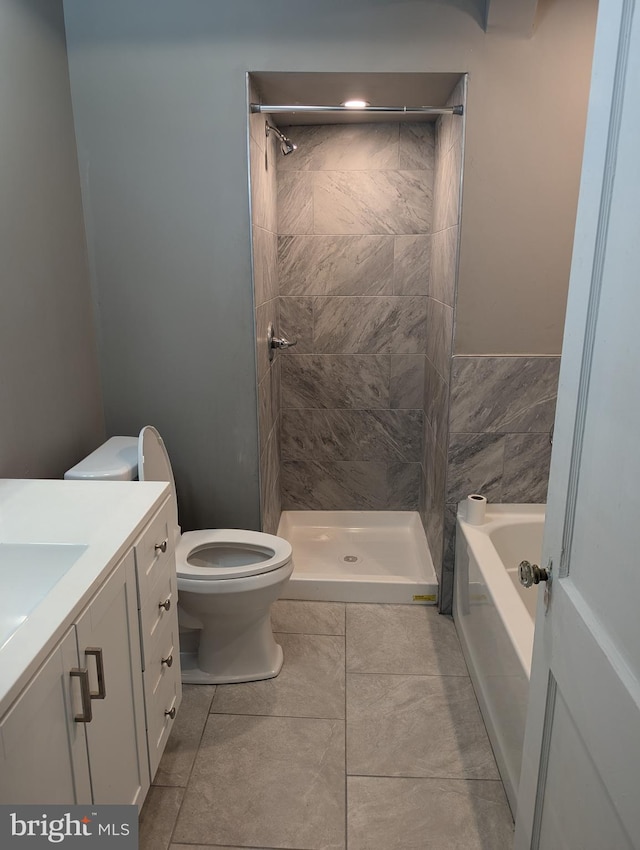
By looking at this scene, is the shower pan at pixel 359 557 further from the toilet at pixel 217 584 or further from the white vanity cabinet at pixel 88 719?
the white vanity cabinet at pixel 88 719

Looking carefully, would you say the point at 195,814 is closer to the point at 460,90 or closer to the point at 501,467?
the point at 501,467

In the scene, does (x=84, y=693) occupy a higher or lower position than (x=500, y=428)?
lower

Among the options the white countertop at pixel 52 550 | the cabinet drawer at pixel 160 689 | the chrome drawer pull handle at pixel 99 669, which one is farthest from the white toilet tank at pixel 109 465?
the chrome drawer pull handle at pixel 99 669

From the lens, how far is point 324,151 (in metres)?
3.20

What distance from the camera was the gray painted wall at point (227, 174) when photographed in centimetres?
226

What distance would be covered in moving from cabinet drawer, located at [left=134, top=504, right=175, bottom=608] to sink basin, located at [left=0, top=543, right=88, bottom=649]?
17cm

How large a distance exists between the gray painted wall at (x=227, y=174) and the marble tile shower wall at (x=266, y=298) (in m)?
0.08

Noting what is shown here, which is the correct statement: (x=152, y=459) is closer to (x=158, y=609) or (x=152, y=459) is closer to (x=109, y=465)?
(x=109, y=465)

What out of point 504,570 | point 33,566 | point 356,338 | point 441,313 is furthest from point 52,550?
point 356,338

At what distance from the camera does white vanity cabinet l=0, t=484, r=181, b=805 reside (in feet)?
3.41

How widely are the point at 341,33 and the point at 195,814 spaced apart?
2.57 meters

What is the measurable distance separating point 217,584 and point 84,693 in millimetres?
997

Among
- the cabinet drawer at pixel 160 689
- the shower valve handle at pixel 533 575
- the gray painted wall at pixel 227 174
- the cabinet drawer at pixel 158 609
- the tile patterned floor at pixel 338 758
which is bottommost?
the tile patterned floor at pixel 338 758

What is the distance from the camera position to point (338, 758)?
202 cm
